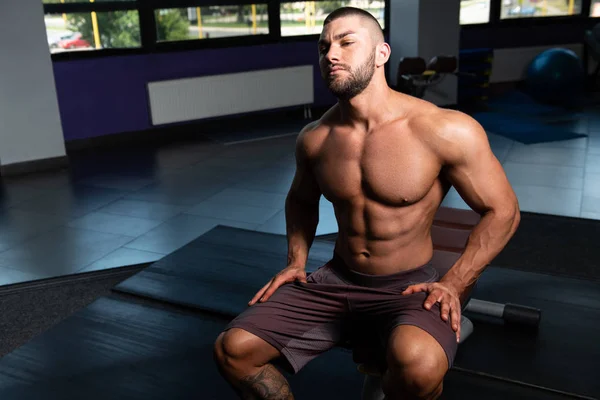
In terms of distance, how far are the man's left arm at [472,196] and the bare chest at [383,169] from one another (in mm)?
49

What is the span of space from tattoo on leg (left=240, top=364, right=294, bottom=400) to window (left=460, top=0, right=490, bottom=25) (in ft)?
20.0

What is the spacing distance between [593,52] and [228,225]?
521 cm

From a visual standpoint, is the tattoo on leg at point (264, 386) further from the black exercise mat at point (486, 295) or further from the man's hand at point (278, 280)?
the black exercise mat at point (486, 295)

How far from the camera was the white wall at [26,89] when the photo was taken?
13.8ft

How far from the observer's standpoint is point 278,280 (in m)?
1.60

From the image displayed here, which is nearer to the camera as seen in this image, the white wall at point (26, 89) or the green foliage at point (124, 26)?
the white wall at point (26, 89)

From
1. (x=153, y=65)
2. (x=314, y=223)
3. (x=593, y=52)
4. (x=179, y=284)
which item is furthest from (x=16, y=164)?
(x=593, y=52)

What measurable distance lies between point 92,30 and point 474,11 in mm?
4056

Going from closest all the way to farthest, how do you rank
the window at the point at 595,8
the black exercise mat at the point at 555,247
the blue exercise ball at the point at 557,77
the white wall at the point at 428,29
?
the black exercise mat at the point at 555,247, the white wall at the point at 428,29, the blue exercise ball at the point at 557,77, the window at the point at 595,8

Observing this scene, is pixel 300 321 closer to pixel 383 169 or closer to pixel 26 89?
pixel 383 169

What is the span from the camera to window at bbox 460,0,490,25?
6.82m

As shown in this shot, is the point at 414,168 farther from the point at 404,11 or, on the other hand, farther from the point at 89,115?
the point at 404,11

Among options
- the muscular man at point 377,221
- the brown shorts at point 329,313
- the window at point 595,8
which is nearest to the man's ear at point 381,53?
the muscular man at point 377,221

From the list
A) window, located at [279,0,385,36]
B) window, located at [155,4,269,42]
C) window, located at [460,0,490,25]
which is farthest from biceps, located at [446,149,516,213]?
window, located at [460,0,490,25]
